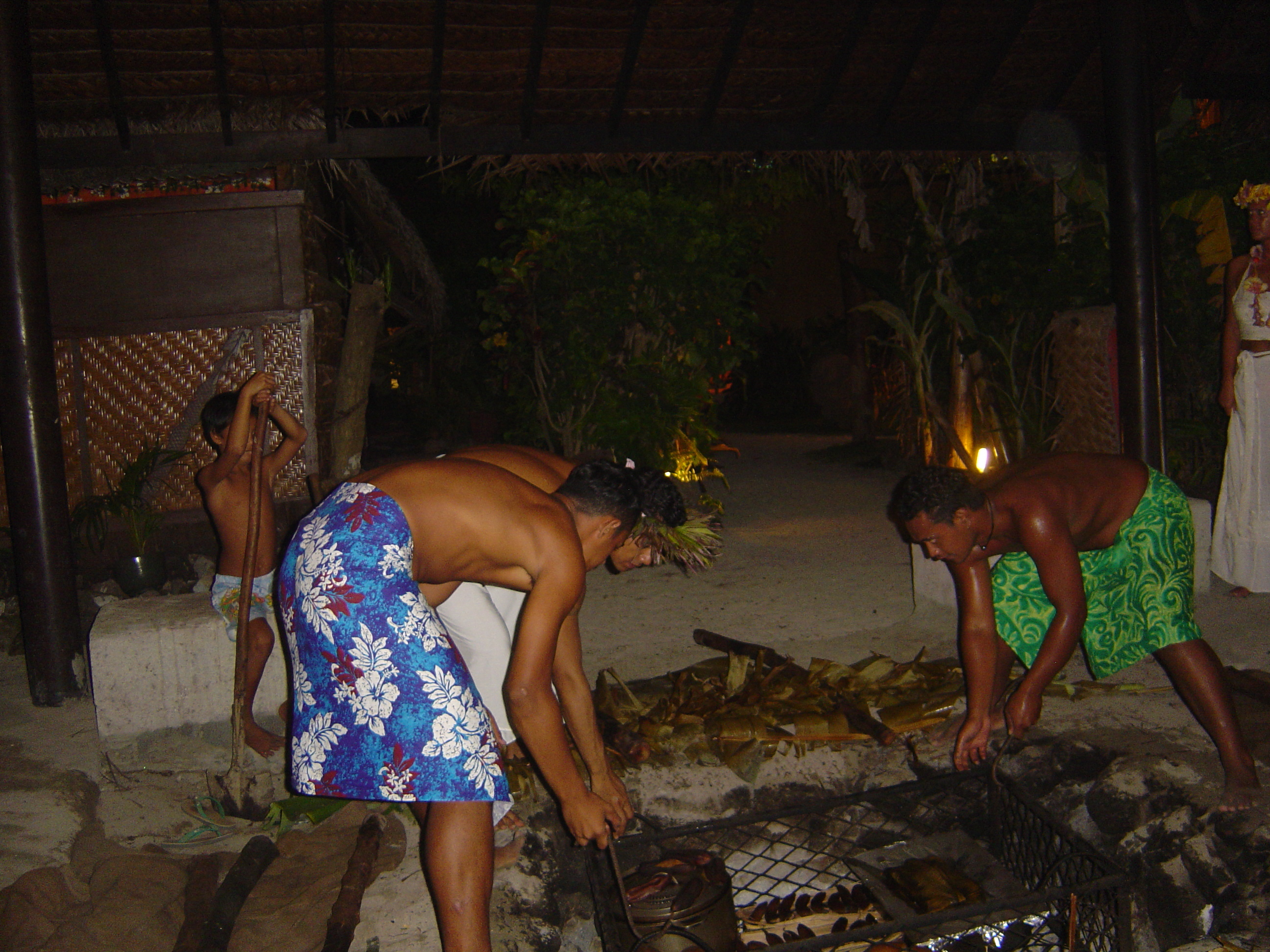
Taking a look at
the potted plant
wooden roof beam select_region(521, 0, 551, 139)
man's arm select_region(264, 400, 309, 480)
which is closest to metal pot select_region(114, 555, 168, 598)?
the potted plant

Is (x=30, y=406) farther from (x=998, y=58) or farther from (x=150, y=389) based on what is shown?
(x=998, y=58)

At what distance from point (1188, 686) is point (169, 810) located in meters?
3.74

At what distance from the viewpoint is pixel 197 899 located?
9.25 feet

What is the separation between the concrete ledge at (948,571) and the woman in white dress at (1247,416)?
121 millimetres

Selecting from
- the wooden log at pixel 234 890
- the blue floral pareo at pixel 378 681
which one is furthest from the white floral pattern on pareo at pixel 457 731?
the wooden log at pixel 234 890

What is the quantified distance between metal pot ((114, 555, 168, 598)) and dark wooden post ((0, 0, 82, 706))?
5.00 feet

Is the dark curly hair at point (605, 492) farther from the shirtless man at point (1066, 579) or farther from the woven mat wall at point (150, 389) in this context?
the woven mat wall at point (150, 389)

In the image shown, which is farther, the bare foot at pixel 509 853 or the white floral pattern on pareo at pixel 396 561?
the bare foot at pixel 509 853

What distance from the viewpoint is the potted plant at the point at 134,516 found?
5902 millimetres

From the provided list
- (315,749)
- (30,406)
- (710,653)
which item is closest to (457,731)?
(315,749)

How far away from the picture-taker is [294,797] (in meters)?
3.38

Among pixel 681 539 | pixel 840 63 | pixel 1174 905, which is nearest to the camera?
pixel 1174 905

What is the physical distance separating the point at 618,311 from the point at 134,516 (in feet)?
12.6

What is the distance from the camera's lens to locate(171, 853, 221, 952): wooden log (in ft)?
8.50
